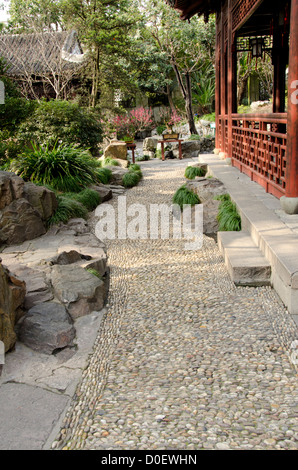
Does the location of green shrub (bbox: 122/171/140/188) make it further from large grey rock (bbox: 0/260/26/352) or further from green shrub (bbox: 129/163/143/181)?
large grey rock (bbox: 0/260/26/352)

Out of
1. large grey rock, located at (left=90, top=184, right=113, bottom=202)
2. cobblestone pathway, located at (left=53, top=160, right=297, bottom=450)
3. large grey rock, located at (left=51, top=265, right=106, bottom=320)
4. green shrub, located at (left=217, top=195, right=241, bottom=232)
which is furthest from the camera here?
large grey rock, located at (left=90, top=184, right=113, bottom=202)

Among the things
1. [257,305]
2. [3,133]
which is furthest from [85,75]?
[257,305]

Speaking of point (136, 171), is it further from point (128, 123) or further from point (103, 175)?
point (128, 123)

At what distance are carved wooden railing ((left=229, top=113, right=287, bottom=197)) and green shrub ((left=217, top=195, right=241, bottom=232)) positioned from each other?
56 centimetres

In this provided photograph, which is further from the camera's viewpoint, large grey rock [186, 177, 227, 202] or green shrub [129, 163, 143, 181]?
green shrub [129, 163, 143, 181]

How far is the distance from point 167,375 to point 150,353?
12.6 inches

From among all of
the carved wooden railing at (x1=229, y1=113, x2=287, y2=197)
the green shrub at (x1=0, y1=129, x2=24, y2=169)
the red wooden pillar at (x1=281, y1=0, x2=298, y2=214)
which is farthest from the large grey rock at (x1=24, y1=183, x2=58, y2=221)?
the red wooden pillar at (x1=281, y1=0, x2=298, y2=214)

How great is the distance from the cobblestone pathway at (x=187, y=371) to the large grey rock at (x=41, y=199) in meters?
1.91

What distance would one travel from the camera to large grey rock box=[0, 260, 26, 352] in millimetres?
2984

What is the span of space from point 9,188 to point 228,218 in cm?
279

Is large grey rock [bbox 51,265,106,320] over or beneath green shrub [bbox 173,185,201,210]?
beneath

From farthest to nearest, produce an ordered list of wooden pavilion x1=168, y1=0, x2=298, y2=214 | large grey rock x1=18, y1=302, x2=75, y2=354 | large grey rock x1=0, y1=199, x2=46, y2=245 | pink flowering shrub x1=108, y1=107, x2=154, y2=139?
1. pink flowering shrub x1=108, y1=107, x2=154, y2=139
2. large grey rock x1=0, y1=199, x2=46, y2=245
3. wooden pavilion x1=168, y1=0, x2=298, y2=214
4. large grey rock x1=18, y1=302, x2=75, y2=354

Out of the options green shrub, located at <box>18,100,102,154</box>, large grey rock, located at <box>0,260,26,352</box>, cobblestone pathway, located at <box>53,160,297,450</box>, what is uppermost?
green shrub, located at <box>18,100,102,154</box>
